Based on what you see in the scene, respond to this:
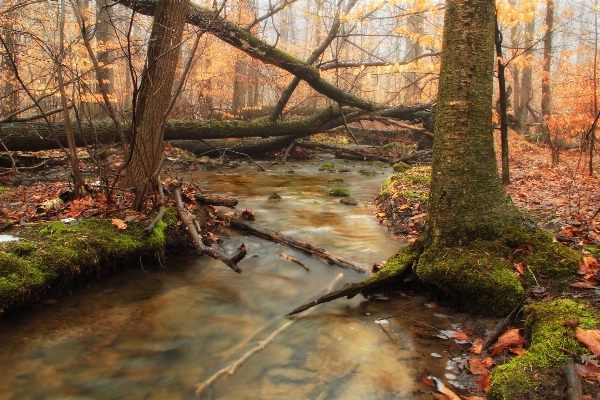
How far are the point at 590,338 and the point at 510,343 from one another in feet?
2.11

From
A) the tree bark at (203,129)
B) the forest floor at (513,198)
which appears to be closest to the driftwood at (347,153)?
the tree bark at (203,129)

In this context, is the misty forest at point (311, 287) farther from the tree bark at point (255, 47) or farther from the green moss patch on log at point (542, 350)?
the tree bark at point (255, 47)

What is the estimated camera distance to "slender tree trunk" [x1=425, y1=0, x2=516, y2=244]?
400 centimetres

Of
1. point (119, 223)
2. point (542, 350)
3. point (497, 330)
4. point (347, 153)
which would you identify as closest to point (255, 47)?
point (347, 153)

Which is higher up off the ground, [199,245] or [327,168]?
[327,168]

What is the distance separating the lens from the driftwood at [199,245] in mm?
4219

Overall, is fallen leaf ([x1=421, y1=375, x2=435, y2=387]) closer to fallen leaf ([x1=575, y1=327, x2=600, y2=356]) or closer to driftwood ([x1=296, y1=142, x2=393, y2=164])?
fallen leaf ([x1=575, y1=327, x2=600, y2=356])

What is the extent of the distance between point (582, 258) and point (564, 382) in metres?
1.74

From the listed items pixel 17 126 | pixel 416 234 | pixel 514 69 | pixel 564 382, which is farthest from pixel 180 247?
pixel 514 69

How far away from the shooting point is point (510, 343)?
10.5 ft

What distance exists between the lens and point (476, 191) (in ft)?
13.5

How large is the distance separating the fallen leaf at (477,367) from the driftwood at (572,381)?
656 mm

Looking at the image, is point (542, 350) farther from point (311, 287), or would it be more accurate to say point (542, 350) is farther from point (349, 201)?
point (349, 201)

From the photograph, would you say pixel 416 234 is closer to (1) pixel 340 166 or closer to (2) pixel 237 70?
(1) pixel 340 166
